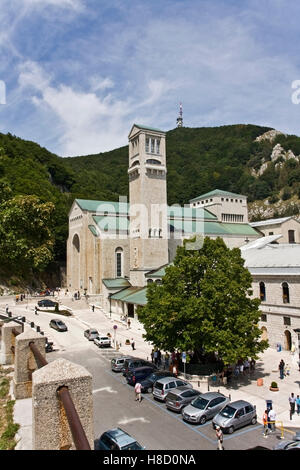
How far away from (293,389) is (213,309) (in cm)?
696

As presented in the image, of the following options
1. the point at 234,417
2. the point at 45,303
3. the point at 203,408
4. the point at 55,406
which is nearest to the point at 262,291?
the point at 203,408

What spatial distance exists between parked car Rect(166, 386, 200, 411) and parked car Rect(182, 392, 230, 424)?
0.68 meters

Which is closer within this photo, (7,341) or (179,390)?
(7,341)

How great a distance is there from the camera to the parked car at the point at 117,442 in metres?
12.3

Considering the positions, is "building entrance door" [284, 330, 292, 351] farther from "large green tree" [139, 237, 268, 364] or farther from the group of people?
"large green tree" [139, 237, 268, 364]

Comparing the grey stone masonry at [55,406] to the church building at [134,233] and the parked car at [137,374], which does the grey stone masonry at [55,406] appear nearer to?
the parked car at [137,374]

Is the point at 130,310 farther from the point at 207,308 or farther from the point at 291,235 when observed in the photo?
the point at 291,235

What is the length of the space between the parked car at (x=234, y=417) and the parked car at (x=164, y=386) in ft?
12.9

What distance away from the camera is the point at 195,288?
82.5 ft

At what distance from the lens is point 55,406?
8.04 metres

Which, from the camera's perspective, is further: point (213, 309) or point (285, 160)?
point (285, 160)

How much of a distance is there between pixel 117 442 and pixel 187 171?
149223 mm

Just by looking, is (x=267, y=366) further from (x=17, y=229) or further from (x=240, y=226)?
(x=240, y=226)

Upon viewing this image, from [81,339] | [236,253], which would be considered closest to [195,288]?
[236,253]
